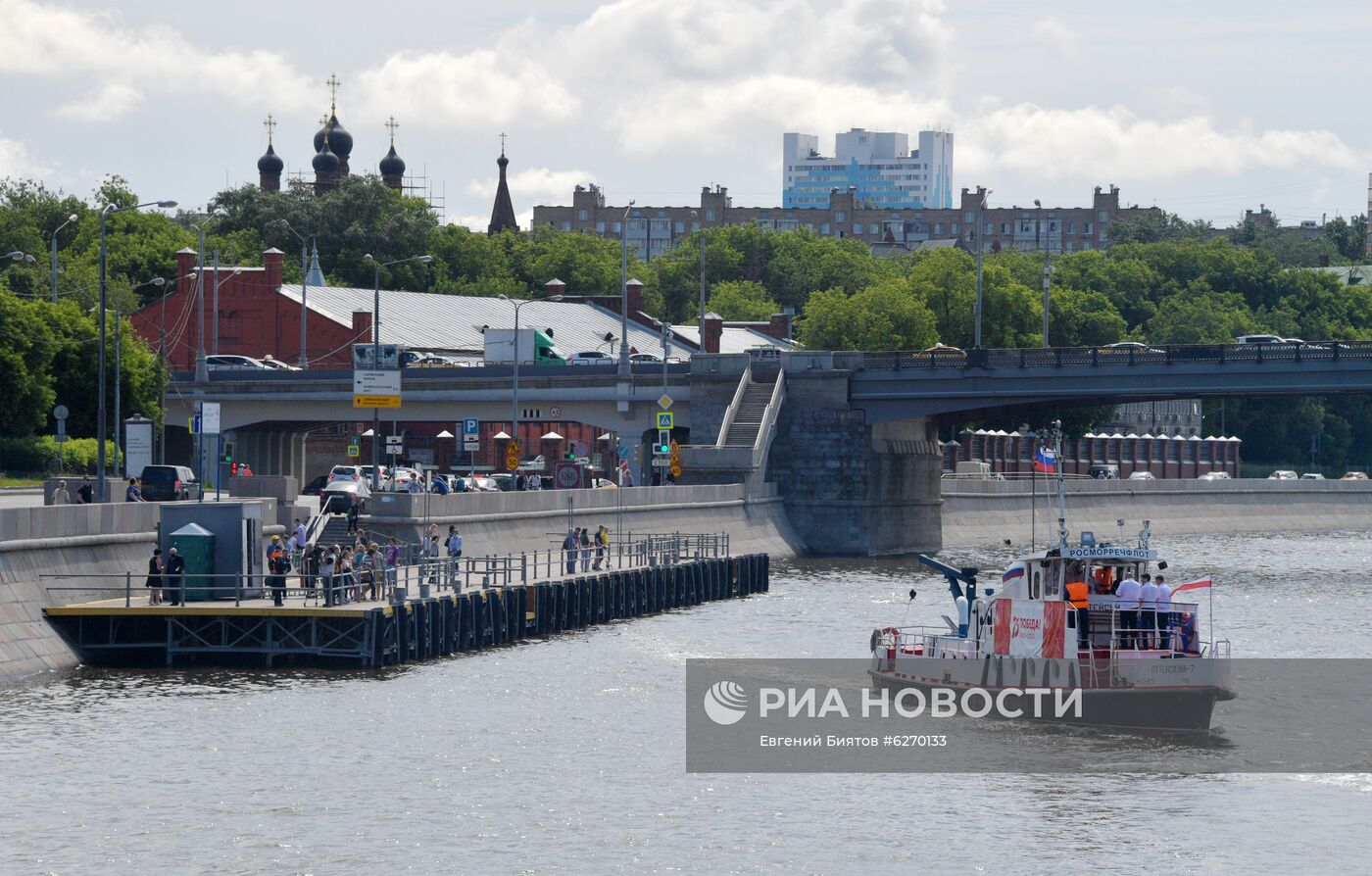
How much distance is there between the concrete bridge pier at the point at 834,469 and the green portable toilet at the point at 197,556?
164 feet

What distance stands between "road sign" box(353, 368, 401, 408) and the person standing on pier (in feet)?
98.5

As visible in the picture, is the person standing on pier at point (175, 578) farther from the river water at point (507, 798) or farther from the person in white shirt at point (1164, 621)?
the person in white shirt at point (1164, 621)

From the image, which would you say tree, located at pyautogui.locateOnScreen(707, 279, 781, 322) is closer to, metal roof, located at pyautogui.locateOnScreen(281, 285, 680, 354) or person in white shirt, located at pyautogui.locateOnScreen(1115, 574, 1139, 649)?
metal roof, located at pyautogui.locateOnScreen(281, 285, 680, 354)

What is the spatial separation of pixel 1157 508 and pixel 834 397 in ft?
136

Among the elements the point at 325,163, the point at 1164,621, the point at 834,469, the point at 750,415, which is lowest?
the point at 1164,621

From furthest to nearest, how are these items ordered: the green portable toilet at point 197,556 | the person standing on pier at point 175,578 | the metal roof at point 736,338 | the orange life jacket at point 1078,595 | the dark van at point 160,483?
the metal roof at point 736,338, the dark van at point 160,483, the green portable toilet at point 197,556, the person standing on pier at point 175,578, the orange life jacket at point 1078,595

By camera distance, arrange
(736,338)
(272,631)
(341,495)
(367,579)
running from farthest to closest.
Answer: (736,338) → (341,495) → (367,579) → (272,631)

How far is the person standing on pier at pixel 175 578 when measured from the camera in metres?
51.0

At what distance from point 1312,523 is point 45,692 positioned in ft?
372

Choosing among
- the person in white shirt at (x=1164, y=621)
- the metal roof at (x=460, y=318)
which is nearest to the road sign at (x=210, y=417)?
the person in white shirt at (x=1164, y=621)

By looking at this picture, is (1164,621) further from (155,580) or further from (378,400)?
(378,400)

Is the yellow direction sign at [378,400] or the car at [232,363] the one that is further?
the car at [232,363]

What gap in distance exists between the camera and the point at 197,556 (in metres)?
52.4

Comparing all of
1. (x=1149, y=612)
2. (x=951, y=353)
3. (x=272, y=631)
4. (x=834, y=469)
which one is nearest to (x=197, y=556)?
(x=272, y=631)
